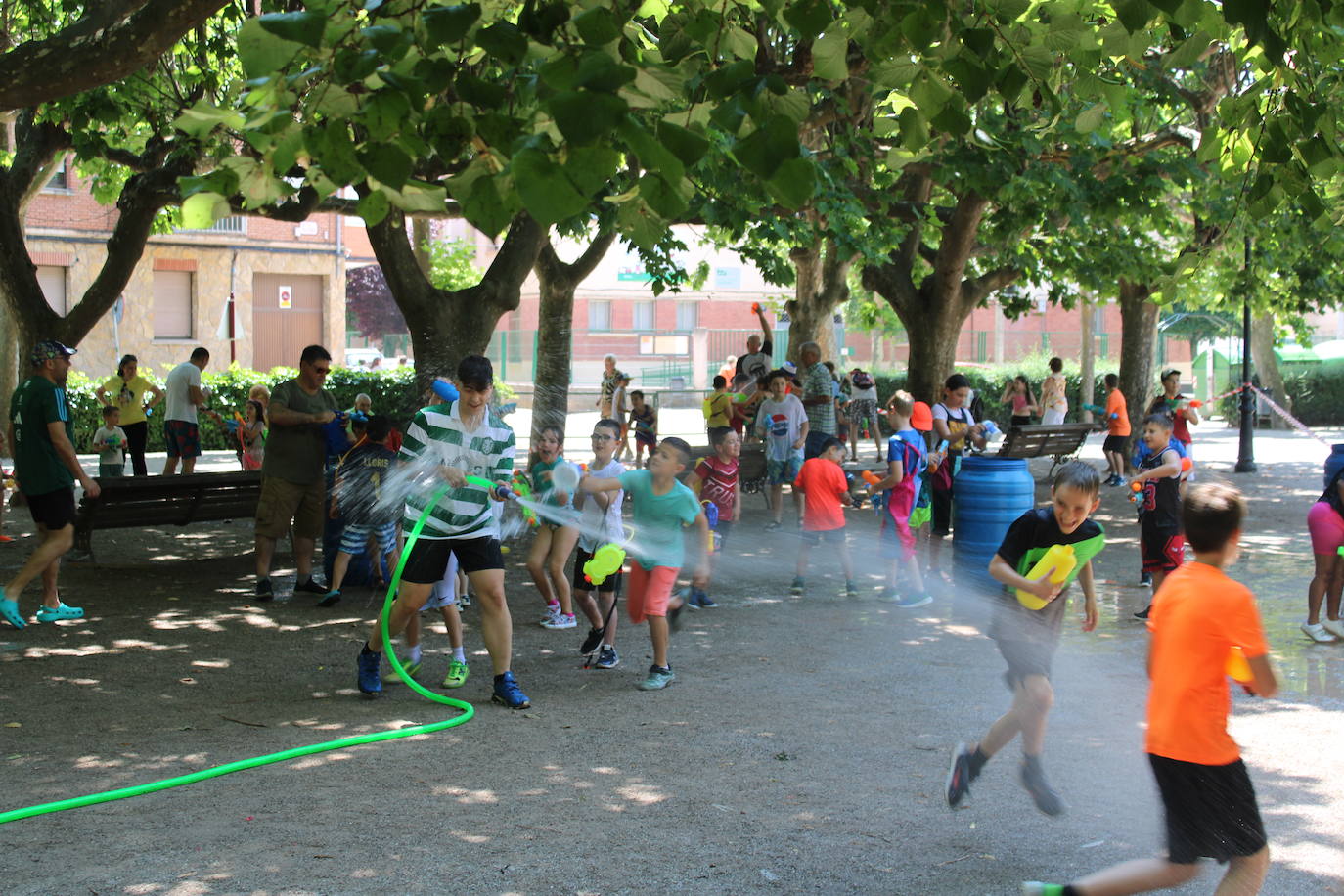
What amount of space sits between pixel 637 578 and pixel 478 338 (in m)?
4.92

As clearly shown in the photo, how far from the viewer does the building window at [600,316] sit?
185 ft

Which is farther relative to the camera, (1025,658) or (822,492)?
(822,492)

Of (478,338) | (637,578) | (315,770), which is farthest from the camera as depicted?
(478,338)

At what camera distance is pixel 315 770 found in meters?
5.40

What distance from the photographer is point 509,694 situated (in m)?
6.44

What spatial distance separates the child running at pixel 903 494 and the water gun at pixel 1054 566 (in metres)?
4.35

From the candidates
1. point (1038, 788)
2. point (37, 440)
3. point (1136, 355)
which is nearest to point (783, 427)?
point (37, 440)

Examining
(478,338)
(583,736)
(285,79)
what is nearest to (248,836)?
(583,736)

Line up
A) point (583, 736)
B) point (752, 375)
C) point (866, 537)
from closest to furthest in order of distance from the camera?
point (583, 736) → point (866, 537) → point (752, 375)

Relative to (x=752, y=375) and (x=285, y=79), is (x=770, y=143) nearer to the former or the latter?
(x=285, y=79)

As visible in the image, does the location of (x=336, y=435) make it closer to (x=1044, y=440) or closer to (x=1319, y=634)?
(x=1319, y=634)

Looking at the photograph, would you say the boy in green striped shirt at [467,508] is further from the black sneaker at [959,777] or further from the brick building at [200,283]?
the brick building at [200,283]

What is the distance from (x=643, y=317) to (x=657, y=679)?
1998 inches

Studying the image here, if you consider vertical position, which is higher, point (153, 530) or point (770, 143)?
point (770, 143)
